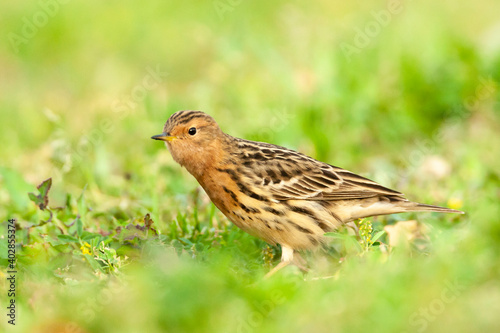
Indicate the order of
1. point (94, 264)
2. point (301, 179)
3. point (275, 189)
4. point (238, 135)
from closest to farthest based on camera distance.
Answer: point (94, 264) → point (275, 189) → point (301, 179) → point (238, 135)

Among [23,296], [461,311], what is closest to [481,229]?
[461,311]

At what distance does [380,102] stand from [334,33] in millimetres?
3353

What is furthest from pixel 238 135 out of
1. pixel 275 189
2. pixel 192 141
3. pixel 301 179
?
pixel 275 189

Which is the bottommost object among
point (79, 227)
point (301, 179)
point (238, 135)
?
point (79, 227)

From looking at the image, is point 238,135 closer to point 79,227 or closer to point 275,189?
point 275,189

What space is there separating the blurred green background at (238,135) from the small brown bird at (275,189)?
301mm

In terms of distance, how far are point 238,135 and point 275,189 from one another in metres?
3.46

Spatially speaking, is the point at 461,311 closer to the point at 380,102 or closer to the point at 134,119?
the point at 380,102

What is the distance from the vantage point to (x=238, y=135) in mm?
11305

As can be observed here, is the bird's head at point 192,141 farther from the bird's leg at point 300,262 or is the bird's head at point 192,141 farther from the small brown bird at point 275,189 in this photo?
the bird's leg at point 300,262

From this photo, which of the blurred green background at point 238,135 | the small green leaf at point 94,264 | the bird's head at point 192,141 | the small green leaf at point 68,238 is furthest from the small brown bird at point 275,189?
the small green leaf at point 94,264

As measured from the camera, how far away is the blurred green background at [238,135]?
18.6 feet

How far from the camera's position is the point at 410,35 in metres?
13.2

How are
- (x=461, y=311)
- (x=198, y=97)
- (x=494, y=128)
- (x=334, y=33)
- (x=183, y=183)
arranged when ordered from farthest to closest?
(x=334, y=33) → (x=198, y=97) → (x=494, y=128) → (x=183, y=183) → (x=461, y=311)
